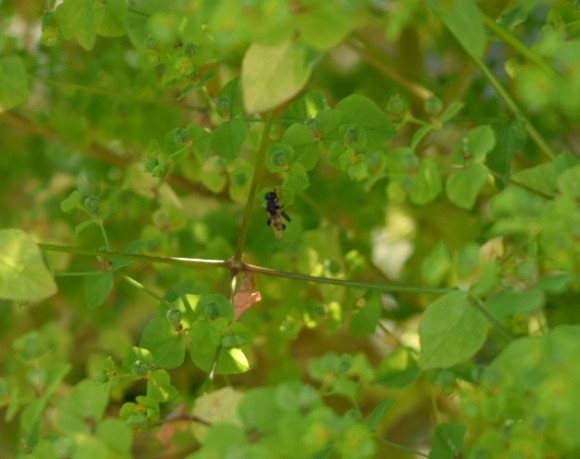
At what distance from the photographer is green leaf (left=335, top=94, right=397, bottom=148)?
2.00 feet

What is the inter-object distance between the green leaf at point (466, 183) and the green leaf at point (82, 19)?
10.4 inches

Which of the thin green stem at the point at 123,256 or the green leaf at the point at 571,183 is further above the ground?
the green leaf at the point at 571,183

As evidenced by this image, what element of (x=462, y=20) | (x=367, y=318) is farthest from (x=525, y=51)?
(x=367, y=318)

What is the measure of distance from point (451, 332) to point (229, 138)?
0.21 m

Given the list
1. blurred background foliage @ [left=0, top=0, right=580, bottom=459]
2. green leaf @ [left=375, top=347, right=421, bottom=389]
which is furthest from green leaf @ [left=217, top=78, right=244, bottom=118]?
green leaf @ [left=375, top=347, right=421, bottom=389]

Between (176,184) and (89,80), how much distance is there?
16 cm

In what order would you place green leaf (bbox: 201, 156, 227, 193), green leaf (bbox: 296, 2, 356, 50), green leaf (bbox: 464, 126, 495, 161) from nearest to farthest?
green leaf (bbox: 296, 2, 356, 50)
green leaf (bbox: 464, 126, 495, 161)
green leaf (bbox: 201, 156, 227, 193)

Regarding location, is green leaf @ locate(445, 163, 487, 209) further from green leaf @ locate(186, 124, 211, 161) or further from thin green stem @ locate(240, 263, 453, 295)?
green leaf @ locate(186, 124, 211, 161)

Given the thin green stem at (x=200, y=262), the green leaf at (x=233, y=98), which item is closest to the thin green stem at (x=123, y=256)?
the thin green stem at (x=200, y=262)

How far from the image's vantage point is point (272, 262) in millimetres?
785

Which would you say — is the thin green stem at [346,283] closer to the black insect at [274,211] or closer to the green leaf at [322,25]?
the black insect at [274,211]

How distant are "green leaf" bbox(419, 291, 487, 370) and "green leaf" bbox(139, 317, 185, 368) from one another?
174 millimetres

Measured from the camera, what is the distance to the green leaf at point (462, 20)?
49 centimetres

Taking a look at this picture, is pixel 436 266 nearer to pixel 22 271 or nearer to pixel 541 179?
pixel 541 179
